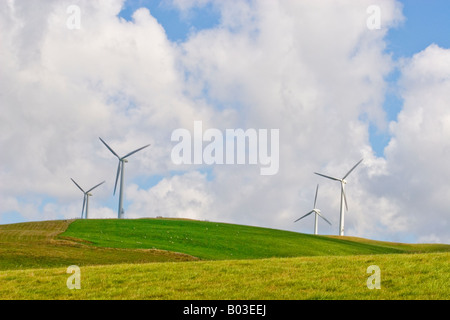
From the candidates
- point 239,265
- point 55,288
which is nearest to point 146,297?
point 55,288

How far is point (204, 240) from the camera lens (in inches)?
2594

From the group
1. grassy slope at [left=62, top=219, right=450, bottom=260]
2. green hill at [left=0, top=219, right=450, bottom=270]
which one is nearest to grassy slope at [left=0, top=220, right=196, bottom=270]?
green hill at [left=0, top=219, right=450, bottom=270]

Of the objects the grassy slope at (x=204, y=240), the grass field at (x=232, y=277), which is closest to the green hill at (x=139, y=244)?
the grassy slope at (x=204, y=240)

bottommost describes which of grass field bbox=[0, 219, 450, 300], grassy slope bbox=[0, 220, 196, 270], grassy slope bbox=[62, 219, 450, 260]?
grass field bbox=[0, 219, 450, 300]

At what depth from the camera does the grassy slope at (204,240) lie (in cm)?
5900

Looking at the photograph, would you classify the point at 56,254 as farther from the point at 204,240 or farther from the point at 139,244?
the point at 204,240

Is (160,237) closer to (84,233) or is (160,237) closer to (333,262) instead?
(84,233)

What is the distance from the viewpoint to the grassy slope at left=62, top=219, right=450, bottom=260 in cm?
5900

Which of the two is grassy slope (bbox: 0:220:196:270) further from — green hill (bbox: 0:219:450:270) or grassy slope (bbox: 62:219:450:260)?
grassy slope (bbox: 62:219:450:260)

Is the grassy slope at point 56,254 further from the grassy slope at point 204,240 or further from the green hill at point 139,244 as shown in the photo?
the grassy slope at point 204,240

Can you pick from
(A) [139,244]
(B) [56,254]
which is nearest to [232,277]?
(B) [56,254]

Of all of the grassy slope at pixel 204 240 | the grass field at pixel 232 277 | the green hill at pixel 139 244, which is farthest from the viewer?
the grassy slope at pixel 204 240

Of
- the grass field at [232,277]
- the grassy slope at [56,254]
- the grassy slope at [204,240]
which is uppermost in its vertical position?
the grassy slope at [204,240]
